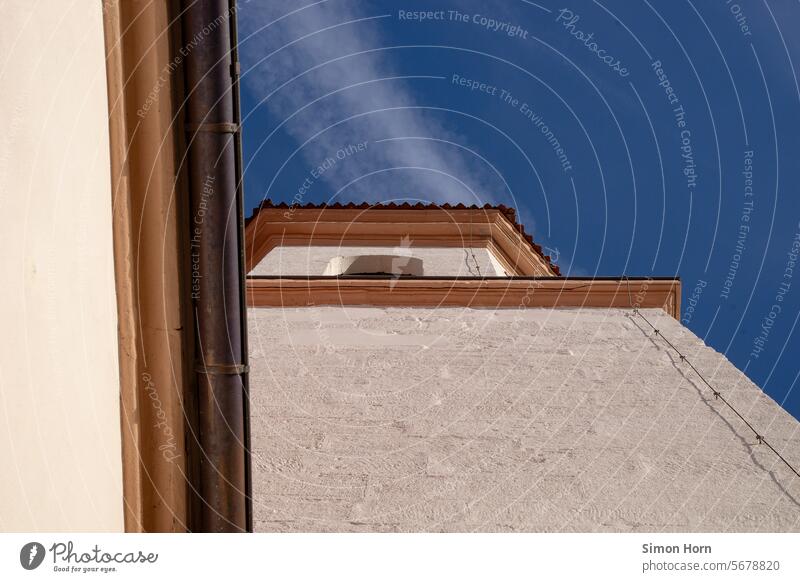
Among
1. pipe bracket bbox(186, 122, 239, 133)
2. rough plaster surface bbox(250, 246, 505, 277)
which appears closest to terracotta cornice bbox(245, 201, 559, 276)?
rough plaster surface bbox(250, 246, 505, 277)

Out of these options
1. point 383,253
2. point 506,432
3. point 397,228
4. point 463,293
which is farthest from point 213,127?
point 397,228

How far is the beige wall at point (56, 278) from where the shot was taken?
81.2 inches

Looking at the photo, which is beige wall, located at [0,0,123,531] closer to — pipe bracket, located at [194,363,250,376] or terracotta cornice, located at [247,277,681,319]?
pipe bracket, located at [194,363,250,376]

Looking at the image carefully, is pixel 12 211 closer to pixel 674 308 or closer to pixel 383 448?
pixel 383 448

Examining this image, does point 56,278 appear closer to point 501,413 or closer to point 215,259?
point 215,259

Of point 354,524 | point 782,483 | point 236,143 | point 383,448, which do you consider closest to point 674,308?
point 782,483

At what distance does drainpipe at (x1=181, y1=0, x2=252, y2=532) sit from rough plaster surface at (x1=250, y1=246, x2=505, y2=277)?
8.06 m

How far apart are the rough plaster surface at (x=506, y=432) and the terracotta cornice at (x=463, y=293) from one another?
0.52 m

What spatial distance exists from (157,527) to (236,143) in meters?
1.48

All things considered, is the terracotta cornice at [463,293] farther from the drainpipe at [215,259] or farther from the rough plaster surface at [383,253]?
the drainpipe at [215,259]

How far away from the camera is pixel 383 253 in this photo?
12.6m

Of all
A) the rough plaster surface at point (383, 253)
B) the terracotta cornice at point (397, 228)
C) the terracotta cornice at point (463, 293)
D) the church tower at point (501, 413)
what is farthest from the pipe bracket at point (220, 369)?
the terracotta cornice at point (397, 228)

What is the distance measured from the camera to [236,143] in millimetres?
3133

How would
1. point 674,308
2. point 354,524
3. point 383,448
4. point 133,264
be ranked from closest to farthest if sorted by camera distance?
point 133,264 < point 354,524 < point 383,448 < point 674,308
